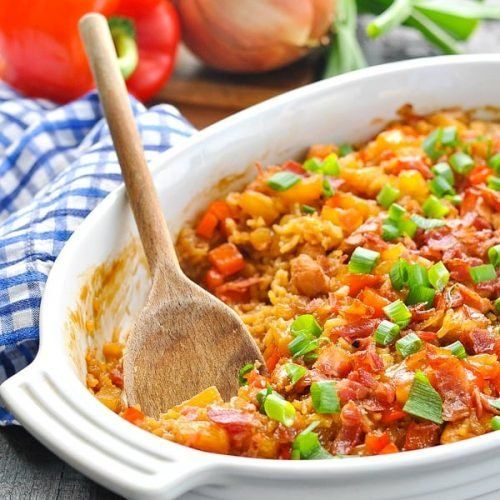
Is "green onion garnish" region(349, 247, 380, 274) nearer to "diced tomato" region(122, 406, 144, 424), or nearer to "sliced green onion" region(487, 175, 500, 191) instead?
"sliced green onion" region(487, 175, 500, 191)

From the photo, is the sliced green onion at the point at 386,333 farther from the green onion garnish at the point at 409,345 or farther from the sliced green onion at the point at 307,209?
the sliced green onion at the point at 307,209

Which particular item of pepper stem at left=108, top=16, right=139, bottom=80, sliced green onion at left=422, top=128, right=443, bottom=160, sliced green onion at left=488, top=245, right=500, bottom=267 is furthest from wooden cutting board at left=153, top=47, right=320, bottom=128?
sliced green onion at left=488, top=245, right=500, bottom=267

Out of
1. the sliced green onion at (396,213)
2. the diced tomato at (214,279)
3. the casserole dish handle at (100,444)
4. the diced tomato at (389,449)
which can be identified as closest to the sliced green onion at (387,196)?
the sliced green onion at (396,213)

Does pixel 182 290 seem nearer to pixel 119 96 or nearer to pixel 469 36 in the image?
pixel 119 96

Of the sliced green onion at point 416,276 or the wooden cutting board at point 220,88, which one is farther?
the wooden cutting board at point 220,88

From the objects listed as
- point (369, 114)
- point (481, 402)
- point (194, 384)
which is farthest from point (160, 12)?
point (481, 402)

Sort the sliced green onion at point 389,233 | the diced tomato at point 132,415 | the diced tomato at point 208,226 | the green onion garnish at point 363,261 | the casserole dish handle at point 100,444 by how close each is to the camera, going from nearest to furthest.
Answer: the casserole dish handle at point 100,444
the diced tomato at point 132,415
the green onion garnish at point 363,261
the sliced green onion at point 389,233
the diced tomato at point 208,226

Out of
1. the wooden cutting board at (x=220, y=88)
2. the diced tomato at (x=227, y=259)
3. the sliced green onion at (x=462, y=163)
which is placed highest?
the sliced green onion at (x=462, y=163)

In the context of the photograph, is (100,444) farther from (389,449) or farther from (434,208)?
(434,208)
